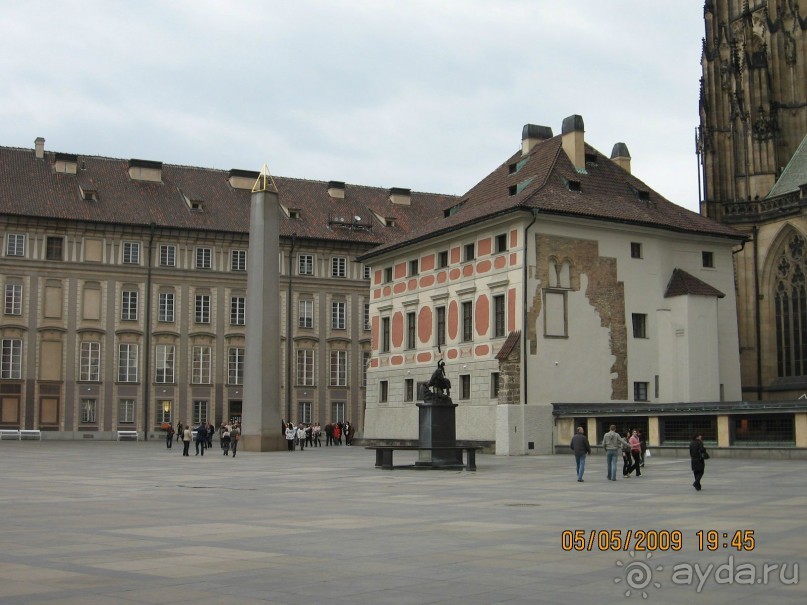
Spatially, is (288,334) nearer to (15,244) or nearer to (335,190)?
(335,190)

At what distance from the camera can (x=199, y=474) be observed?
100 feet

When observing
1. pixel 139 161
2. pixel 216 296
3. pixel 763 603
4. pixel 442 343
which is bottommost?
pixel 763 603

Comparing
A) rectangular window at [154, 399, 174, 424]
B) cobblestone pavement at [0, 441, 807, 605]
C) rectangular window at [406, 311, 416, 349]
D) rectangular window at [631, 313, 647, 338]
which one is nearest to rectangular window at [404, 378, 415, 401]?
rectangular window at [406, 311, 416, 349]

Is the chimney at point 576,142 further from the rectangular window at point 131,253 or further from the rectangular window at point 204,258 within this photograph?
the rectangular window at point 131,253

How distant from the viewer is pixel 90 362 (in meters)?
68.2

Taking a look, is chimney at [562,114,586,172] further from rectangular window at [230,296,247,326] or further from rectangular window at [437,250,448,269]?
rectangular window at [230,296,247,326]

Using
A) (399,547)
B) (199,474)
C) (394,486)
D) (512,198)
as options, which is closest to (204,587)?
(399,547)

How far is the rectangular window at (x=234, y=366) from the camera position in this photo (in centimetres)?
7200

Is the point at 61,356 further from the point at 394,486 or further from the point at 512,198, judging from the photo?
the point at 394,486

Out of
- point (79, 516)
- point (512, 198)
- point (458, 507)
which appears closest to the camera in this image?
point (79, 516)

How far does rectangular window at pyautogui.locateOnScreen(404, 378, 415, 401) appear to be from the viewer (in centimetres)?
5153

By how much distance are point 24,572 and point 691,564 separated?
704 cm

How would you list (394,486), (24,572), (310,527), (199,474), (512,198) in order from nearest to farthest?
1. (24,572)
2. (310,527)
3. (394,486)
4. (199,474)
5. (512,198)

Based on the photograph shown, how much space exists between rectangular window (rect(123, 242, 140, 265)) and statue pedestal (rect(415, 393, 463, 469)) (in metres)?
42.8
